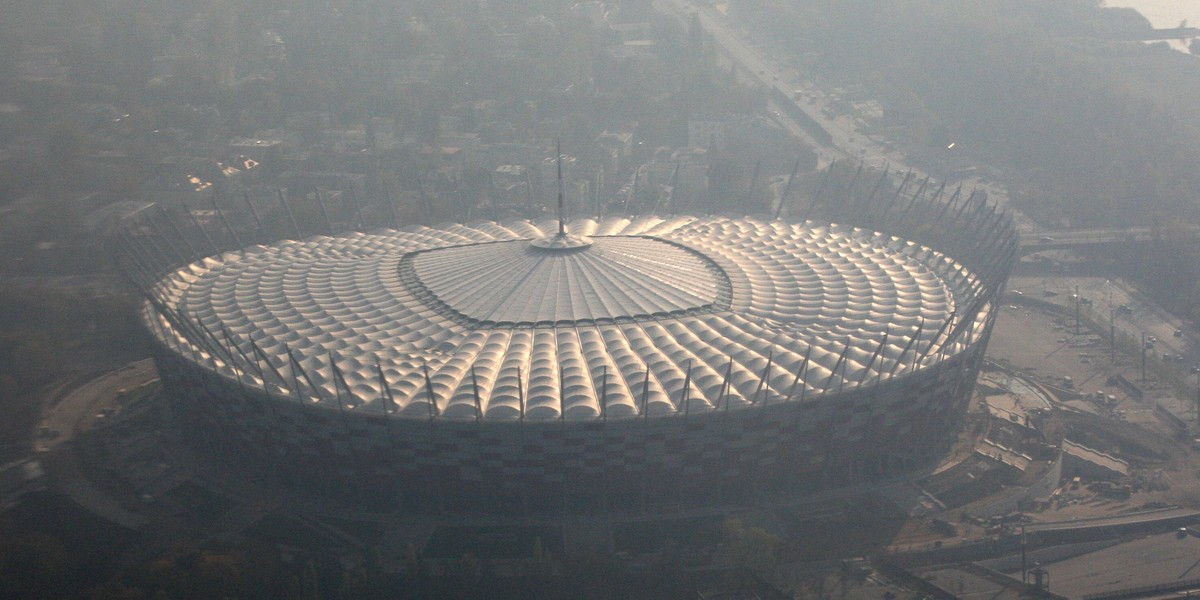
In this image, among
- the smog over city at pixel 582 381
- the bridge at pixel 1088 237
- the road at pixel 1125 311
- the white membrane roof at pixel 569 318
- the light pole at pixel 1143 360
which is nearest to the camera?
the smog over city at pixel 582 381

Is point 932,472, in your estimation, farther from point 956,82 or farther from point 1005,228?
point 956,82

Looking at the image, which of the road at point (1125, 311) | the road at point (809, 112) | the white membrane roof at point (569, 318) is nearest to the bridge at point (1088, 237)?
the road at point (809, 112)

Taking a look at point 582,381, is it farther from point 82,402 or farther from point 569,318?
point 82,402

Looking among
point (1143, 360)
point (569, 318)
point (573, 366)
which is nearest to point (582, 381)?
point (573, 366)

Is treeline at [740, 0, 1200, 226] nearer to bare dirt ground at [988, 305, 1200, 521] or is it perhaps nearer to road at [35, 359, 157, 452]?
bare dirt ground at [988, 305, 1200, 521]

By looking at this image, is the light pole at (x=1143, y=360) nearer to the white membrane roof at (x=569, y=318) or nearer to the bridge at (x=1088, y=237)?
the white membrane roof at (x=569, y=318)

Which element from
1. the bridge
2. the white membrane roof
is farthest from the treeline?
the white membrane roof
